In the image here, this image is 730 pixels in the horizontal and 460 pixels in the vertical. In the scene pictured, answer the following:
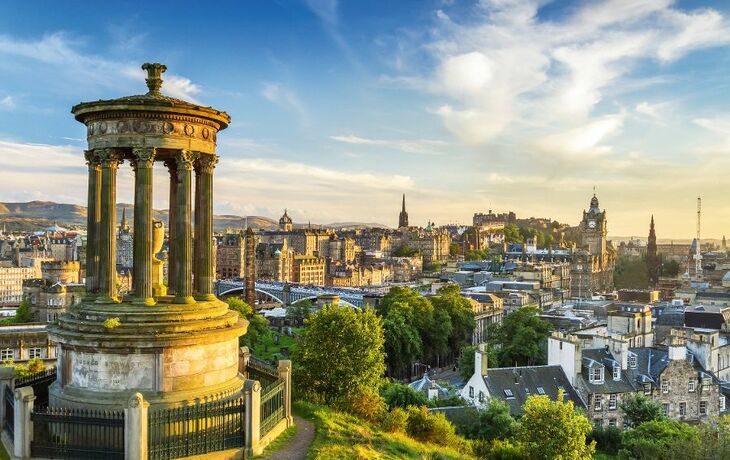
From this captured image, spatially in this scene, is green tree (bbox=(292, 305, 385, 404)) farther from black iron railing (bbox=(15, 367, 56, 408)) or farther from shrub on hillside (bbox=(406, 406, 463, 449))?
black iron railing (bbox=(15, 367, 56, 408))

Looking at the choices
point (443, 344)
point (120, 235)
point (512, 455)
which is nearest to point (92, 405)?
point (512, 455)

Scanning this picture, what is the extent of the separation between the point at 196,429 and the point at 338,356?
15.8 metres

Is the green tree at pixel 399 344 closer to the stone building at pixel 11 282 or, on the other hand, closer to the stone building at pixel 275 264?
the stone building at pixel 275 264

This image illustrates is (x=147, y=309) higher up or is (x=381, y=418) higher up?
(x=147, y=309)

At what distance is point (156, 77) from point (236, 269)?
15517 cm

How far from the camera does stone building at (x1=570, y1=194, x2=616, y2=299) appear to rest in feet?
493

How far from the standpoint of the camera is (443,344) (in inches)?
2852

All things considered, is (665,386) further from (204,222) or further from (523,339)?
(204,222)

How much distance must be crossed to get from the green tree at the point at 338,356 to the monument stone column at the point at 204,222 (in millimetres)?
10527

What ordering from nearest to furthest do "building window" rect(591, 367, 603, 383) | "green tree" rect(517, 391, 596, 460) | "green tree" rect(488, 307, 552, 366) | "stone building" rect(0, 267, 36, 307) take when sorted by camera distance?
"green tree" rect(517, 391, 596, 460) → "building window" rect(591, 367, 603, 383) → "green tree" rect(488, 307, 552, 366) → "stone building" rect(0, 267, 36, 307)

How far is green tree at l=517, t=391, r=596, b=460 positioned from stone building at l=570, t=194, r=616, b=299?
117 metres

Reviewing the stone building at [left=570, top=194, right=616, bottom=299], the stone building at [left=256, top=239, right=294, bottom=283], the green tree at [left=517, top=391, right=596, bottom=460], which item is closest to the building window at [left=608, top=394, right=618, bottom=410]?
the green tree at [left=517, top=391, right=596, bottom=460]

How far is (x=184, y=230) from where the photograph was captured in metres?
17.6

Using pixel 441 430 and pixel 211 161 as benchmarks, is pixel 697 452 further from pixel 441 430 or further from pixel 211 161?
pixel 211 161
